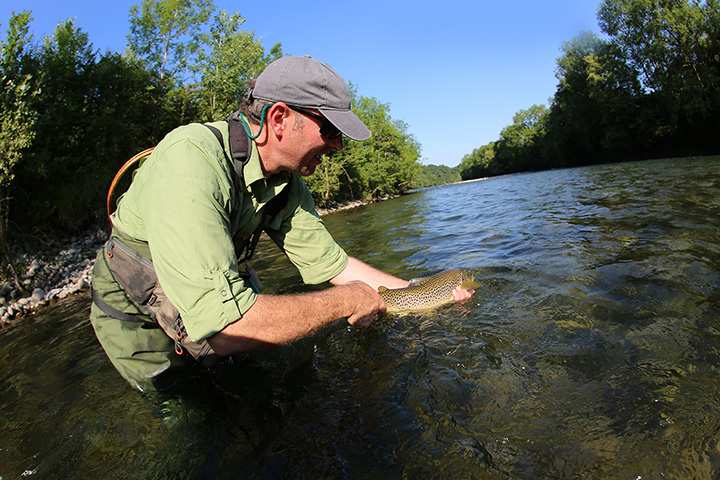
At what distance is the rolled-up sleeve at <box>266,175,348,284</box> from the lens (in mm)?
3504

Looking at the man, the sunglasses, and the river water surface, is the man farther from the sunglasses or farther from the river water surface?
the river water surface

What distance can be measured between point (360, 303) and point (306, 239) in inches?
39.6

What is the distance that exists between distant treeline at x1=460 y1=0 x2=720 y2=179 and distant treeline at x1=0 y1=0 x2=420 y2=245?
31.1 metres

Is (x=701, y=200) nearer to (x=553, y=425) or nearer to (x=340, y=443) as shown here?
(x=553, y=425)

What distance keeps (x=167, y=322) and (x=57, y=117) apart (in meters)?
19.8

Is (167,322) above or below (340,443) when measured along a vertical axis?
above

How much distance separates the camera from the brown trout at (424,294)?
426 cm

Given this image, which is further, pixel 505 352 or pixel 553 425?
pixel 505 352

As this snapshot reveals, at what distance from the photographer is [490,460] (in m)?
2.30

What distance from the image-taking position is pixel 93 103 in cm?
2094

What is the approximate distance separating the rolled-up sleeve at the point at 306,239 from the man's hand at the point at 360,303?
788 millimetres

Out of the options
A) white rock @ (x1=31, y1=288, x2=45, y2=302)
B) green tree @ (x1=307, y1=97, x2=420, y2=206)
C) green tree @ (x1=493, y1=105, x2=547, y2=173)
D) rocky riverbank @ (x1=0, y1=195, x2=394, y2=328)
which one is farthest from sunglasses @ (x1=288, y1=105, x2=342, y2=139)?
green tree @ (x1=493, y1=105, x2=547, y2=173)

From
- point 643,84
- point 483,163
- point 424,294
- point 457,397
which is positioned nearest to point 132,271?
point 457,397

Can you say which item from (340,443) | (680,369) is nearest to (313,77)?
(340,443)
